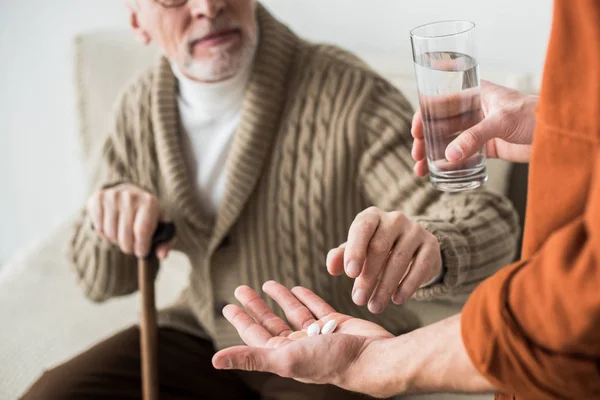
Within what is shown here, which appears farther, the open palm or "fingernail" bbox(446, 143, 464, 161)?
"fingernail" bbox(446, 143, 464, 161)

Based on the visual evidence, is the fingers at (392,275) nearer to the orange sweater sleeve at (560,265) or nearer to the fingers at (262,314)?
the fingers at (262,314)

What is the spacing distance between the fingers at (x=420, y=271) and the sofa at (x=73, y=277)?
0.34 m

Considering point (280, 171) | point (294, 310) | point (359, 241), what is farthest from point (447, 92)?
point (280, 171)

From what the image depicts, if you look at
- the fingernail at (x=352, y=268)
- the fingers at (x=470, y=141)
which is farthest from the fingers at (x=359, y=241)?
the fingers at (x=470, y=141)

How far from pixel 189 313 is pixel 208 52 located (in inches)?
19.2

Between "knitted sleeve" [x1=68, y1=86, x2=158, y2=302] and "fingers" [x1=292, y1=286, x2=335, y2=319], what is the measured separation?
1.87ft

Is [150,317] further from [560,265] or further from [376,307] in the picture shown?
[560,265]

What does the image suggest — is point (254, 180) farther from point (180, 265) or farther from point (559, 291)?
point (559, 291)

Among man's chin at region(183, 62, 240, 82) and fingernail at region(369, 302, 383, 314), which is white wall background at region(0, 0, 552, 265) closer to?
man's chin at region(183, 62, 240, 82)

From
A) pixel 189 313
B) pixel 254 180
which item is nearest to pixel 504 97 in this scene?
pixel 254 180

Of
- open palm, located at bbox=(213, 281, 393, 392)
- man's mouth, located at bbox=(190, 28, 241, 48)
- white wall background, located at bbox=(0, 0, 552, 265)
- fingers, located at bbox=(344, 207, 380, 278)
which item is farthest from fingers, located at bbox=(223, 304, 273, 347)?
white wall background, located at bbox=(0, 0, 552, 265)

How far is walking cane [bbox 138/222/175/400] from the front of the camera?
1191 mm

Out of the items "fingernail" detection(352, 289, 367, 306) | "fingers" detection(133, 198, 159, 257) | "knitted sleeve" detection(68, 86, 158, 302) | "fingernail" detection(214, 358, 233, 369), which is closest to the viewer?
"fingernail" detection(214, 358, 233, 369)

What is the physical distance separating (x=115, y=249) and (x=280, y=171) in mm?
318
